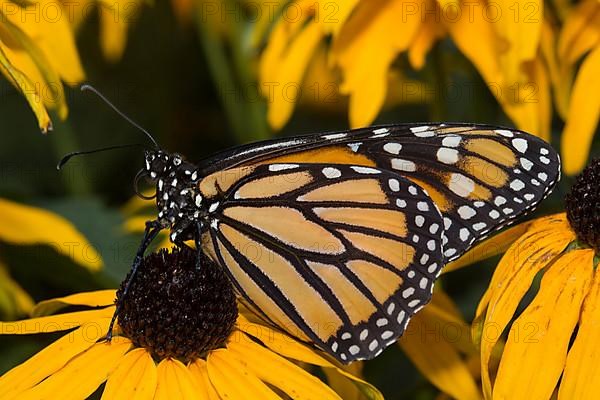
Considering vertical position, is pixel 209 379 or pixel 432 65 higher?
pixel 432 65

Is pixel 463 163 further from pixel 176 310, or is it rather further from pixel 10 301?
pixel 10 301

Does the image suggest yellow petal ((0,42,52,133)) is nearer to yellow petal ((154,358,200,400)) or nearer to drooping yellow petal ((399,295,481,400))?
yellow petal ((154,358,200,400))

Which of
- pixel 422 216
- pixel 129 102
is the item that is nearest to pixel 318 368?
pixel 422 216

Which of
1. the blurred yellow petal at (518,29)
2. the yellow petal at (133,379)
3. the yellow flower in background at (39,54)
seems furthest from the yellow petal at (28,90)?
the blurred yellow petal at (518,29)

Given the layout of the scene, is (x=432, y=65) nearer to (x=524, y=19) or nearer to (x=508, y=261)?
(x=524, y=19)

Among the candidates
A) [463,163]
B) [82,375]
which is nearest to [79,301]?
[82,375]

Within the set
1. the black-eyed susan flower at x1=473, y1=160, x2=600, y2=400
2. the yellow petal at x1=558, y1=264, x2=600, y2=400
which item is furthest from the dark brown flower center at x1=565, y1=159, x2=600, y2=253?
the yellow petal at x1=558, y1=264, x2=600, y2=400

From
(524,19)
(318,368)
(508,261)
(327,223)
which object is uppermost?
(524,19)

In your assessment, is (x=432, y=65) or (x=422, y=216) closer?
(x=422, y=216)
